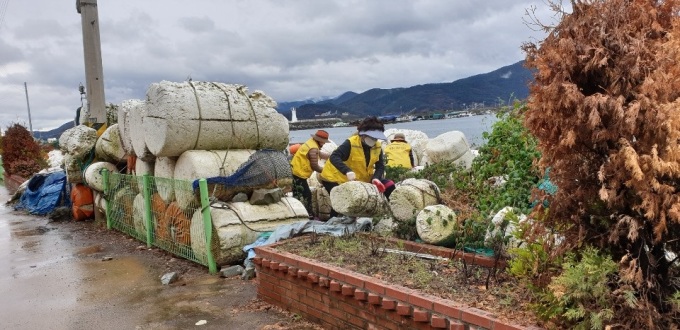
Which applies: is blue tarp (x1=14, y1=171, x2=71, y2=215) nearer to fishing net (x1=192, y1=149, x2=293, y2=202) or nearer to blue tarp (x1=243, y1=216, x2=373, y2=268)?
fishing net (x1=192, y1=149, x2=293, y2=202)

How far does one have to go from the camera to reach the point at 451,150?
9867 millimetres

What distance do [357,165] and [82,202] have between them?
7.25m

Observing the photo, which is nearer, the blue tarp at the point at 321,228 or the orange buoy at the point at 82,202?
the blue tarp at the point at 321,228

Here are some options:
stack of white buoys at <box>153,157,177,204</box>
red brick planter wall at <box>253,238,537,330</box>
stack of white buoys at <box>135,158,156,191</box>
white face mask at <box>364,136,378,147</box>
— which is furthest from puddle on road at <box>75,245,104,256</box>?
white face mask at <box>364,136,378,147</box>

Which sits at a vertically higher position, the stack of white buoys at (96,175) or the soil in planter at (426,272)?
the stack of white buoys at (96,175)

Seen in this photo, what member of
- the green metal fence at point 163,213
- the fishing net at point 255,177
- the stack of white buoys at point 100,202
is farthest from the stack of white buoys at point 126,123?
the fishing net at point 255,177

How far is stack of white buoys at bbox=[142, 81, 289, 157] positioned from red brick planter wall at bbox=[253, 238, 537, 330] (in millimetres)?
2483

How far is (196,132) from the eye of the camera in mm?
7254

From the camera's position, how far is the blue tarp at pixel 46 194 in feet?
43.0

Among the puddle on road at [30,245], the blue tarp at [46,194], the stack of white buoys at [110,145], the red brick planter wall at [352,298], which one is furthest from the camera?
the blue tarp at [46,194]

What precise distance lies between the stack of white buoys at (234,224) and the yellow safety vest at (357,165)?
0.79m

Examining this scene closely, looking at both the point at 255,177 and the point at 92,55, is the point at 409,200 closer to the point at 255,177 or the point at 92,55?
the point at 255,177

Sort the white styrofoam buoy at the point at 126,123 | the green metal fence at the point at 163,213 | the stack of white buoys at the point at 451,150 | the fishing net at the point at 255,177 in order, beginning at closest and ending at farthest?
1. the green metal fence at the point at 163,213
2. the fishing net at the point at 255,177
3. the white styrofoam buoy at the point at 126,123
4. the stack of white buoys at the point at 451,150

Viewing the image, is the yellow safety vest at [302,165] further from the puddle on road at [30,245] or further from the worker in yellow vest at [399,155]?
the puddle on road at [30,245]
